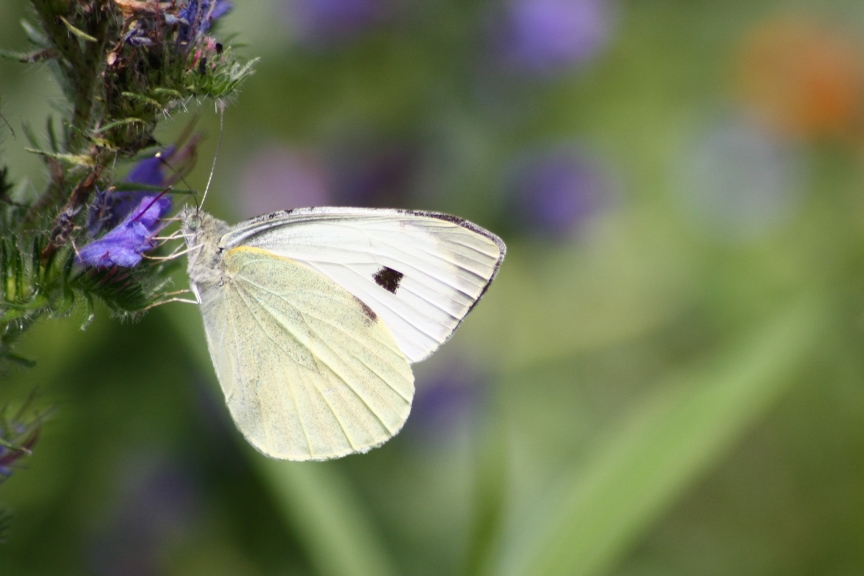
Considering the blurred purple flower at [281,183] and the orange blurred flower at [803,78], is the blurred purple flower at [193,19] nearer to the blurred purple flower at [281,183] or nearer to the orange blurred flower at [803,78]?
the blurred purple flower at [281,183]

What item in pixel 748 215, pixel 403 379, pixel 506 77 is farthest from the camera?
pixel 748 215

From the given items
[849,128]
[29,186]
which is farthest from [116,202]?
[849,128]

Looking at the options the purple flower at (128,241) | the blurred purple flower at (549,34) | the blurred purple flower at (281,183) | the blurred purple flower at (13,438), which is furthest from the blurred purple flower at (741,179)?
the blurred purple flower at (13,438)

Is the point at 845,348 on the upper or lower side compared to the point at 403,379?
upper

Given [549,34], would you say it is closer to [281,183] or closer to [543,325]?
[543,325]

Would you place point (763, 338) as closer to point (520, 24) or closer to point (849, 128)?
point (520, 24)

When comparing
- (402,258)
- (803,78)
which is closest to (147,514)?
(402,258)
